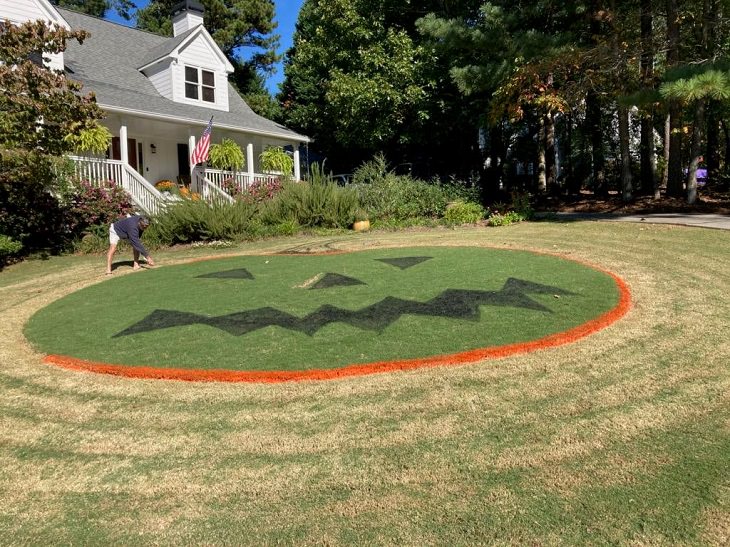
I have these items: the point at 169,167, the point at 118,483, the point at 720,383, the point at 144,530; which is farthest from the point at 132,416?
the point at 169,167

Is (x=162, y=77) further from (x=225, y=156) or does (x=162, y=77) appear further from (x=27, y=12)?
(x=225, y=156)

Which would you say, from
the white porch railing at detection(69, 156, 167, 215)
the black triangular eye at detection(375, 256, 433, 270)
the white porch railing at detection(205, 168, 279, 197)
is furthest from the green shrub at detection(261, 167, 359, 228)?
the black triangular eye at detection(375, 256, 433, 270)

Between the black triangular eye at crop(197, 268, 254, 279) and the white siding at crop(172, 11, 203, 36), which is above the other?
the white siding at crop(172, 11, 203, 36)

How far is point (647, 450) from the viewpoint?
2852 mm

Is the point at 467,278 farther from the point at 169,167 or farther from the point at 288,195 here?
the point at 169,167

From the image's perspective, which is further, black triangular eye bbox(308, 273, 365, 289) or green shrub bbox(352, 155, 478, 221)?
green shrub bbox(352, 155, 478, 221)

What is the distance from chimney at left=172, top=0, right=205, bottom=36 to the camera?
21.4 metres

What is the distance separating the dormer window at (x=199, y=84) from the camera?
65.7 feet

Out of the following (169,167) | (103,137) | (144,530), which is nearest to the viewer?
(144,530)

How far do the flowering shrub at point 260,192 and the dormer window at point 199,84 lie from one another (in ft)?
18.0

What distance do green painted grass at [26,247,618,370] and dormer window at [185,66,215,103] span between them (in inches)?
534

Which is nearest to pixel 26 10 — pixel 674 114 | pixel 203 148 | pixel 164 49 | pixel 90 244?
pixel 164 49

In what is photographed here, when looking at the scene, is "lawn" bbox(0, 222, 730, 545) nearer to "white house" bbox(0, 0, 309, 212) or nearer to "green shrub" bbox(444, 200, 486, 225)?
"green shrub" bbox(444, 200, 486, 225)

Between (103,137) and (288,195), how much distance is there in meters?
5.19
